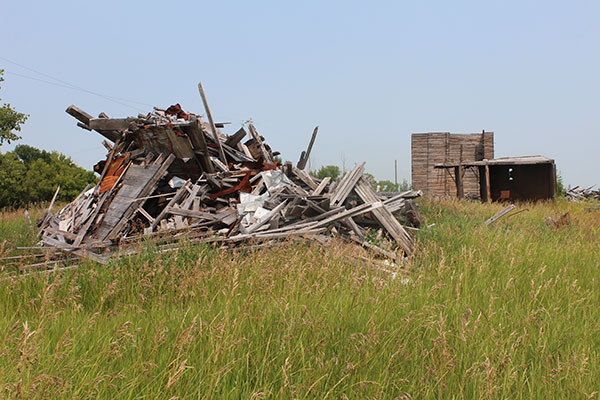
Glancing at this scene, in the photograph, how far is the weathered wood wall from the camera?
28.3 m

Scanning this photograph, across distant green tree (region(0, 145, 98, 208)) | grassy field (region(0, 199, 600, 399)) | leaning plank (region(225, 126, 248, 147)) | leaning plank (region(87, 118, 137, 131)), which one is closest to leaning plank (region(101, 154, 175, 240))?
leaning plank (region(87, 118, 137, 131))

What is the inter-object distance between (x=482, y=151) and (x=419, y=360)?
95.3 ft

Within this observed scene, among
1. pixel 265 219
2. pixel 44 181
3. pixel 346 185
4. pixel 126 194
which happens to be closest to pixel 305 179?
pixel 346 185

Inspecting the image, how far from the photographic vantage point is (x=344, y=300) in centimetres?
356

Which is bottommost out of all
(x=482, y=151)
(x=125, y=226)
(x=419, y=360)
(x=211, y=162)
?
(x=419, y=360)

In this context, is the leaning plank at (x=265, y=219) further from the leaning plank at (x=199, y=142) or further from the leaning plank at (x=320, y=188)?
the leaning plank at (x=199, y=142)

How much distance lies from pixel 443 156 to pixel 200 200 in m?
23.5

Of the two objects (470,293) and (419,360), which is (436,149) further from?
(419,360)

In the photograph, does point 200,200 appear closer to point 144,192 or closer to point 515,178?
point 144,192

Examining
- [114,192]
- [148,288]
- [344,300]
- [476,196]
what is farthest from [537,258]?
[476,196]

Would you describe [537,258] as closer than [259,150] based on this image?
Yes

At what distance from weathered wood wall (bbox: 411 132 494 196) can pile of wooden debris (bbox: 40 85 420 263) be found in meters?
19.6

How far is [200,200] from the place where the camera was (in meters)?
8.68

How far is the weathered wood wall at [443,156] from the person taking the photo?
28344mm
